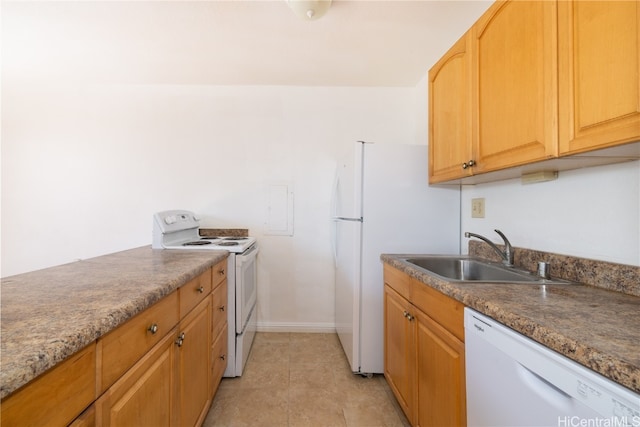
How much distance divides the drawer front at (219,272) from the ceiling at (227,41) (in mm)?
1557

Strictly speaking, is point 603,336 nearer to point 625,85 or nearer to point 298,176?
point 625,85

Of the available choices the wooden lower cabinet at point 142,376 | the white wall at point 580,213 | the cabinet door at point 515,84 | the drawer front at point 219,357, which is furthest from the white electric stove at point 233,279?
the white wall at point 580,213

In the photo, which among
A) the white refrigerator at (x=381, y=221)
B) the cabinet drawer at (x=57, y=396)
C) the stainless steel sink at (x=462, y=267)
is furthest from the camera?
the white refrigerator at (x=381, y=221)

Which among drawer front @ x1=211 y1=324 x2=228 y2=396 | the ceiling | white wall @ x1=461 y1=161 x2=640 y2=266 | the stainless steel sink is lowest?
drawer front @ x1=211 y1=324 x2=228 y2=396

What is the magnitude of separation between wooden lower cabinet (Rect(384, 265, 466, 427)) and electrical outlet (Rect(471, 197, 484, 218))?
67 centimetres

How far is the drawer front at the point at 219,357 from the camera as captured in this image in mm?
1508

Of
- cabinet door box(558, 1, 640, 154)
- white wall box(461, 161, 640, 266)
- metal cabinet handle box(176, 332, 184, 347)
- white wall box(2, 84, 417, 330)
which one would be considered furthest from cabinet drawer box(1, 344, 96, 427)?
white wall box(2, 84, 417, 330)

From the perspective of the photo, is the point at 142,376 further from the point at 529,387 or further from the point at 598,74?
the point at 598,74

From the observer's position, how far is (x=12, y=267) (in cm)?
256

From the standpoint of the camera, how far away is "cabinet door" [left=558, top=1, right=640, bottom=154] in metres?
0.70

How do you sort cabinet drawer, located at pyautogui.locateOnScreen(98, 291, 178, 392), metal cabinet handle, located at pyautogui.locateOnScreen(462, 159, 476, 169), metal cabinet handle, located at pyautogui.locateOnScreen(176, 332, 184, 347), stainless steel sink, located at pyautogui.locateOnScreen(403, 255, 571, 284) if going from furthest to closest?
1. stainless steel sink, located at pyautogui.locateOnScreen(403, 255, 571, 284)
2. metal cabinet handle, located at pyautogui.locateOnScreen(462, 159, 476, 169)
3. metal cabinet handle, located at pyautogui.locateOnScreen(176, 332, 184, 347)
4. cabinet drawer, located at pyautogui.locateOnScreen(98, 291, 178, 392)

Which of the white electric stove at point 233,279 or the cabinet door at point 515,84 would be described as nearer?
the cabinet door at point 515,84

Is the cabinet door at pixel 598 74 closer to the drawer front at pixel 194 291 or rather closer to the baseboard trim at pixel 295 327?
the drawer front at pixel 194 291

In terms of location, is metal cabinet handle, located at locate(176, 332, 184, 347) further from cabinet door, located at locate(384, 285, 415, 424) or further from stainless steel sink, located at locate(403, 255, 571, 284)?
stainless steel sink, located at locate(403, 255, 571, 284)
